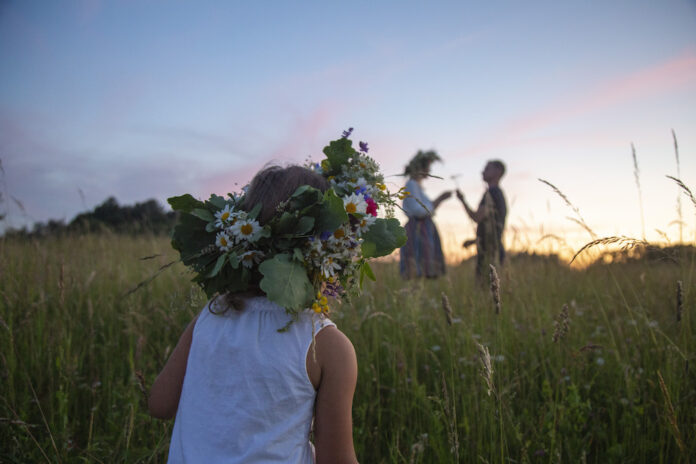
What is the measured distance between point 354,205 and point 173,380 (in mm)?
905

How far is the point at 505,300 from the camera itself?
361 centimetres

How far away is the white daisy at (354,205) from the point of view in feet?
4.58

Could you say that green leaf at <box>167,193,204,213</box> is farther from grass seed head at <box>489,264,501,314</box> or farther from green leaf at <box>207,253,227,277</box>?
grass seed head at <box>489,264,501,314</box>

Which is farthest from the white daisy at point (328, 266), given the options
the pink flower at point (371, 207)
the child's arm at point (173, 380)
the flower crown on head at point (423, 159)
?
the flower crown on head at point (423, 159)

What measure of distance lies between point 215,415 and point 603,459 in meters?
2.05

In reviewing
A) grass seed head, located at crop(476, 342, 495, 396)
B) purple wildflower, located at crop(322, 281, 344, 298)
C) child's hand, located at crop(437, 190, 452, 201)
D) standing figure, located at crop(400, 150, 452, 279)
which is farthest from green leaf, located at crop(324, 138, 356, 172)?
child's hand, located at crop(437, 190, 452, 201)

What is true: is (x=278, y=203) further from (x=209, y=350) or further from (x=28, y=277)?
(x=28, y=277)

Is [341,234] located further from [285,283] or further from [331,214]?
[285,283]

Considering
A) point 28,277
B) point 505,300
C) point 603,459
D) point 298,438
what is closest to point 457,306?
point 505,300

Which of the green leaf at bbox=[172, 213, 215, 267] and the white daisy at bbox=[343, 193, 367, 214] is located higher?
the white daisy at bbox=[343, 193, 367, 214]

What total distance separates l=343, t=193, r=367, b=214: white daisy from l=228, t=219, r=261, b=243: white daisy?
301 millimetres

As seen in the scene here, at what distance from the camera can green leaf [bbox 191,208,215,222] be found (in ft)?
4.62

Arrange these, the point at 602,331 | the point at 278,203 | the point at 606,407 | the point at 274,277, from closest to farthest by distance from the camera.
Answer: the point at 274,277
the point at 278,203
the point at 606,407
the point at 602,331

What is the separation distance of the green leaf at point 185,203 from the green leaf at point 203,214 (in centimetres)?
8
